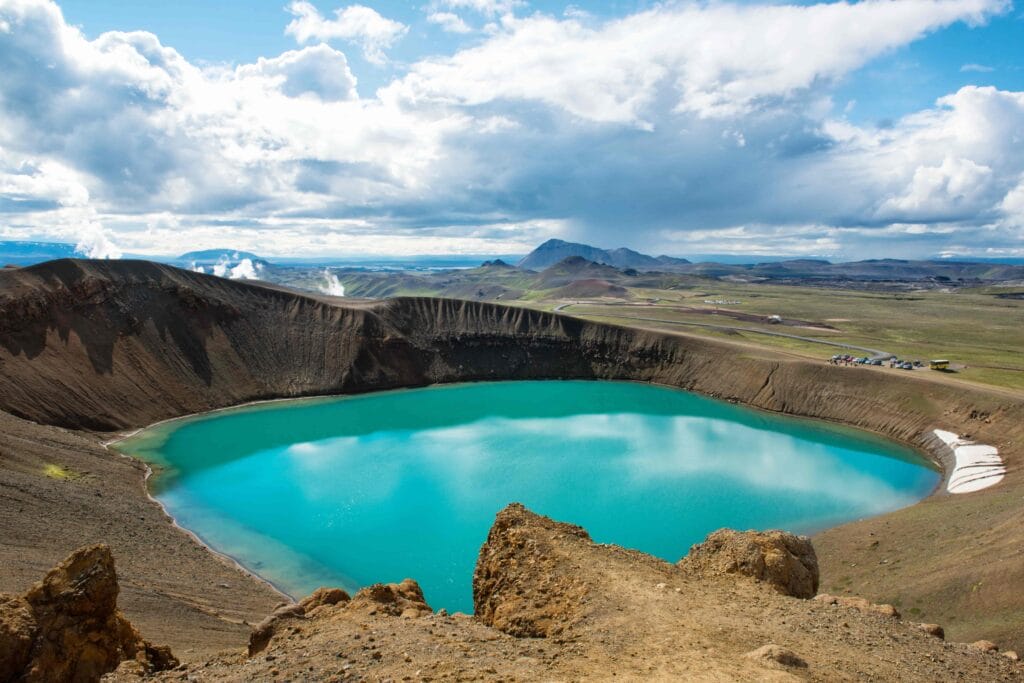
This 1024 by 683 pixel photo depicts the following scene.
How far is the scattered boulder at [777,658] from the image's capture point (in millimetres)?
10414

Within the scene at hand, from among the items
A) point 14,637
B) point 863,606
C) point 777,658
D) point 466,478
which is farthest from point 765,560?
point 466,478

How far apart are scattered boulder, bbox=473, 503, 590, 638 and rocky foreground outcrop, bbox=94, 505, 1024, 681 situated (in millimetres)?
38

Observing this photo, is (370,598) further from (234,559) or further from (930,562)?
(930,562)

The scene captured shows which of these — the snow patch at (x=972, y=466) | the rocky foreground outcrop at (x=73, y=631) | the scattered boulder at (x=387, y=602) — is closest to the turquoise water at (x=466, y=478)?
the snow patch at (x=972, y=466)

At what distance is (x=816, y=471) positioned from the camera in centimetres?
4509

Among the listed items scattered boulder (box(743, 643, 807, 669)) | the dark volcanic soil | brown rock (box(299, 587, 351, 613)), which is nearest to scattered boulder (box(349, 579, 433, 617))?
brown rock (box(299, 587, 351, 613))

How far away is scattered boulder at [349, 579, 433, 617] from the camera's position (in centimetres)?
1448

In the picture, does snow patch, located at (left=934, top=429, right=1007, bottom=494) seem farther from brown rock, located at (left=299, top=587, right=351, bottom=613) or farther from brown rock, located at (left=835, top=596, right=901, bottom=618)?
brown rock, located at (left=299, top=587, right=351, bottom=613)

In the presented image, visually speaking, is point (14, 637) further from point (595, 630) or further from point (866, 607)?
point (866, 607)

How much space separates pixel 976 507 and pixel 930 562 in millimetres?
8707

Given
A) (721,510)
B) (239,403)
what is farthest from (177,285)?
(721,510)

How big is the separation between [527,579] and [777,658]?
6324 mm

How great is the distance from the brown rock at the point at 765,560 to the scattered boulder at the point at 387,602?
789cm

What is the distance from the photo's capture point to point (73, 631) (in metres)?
12.5
